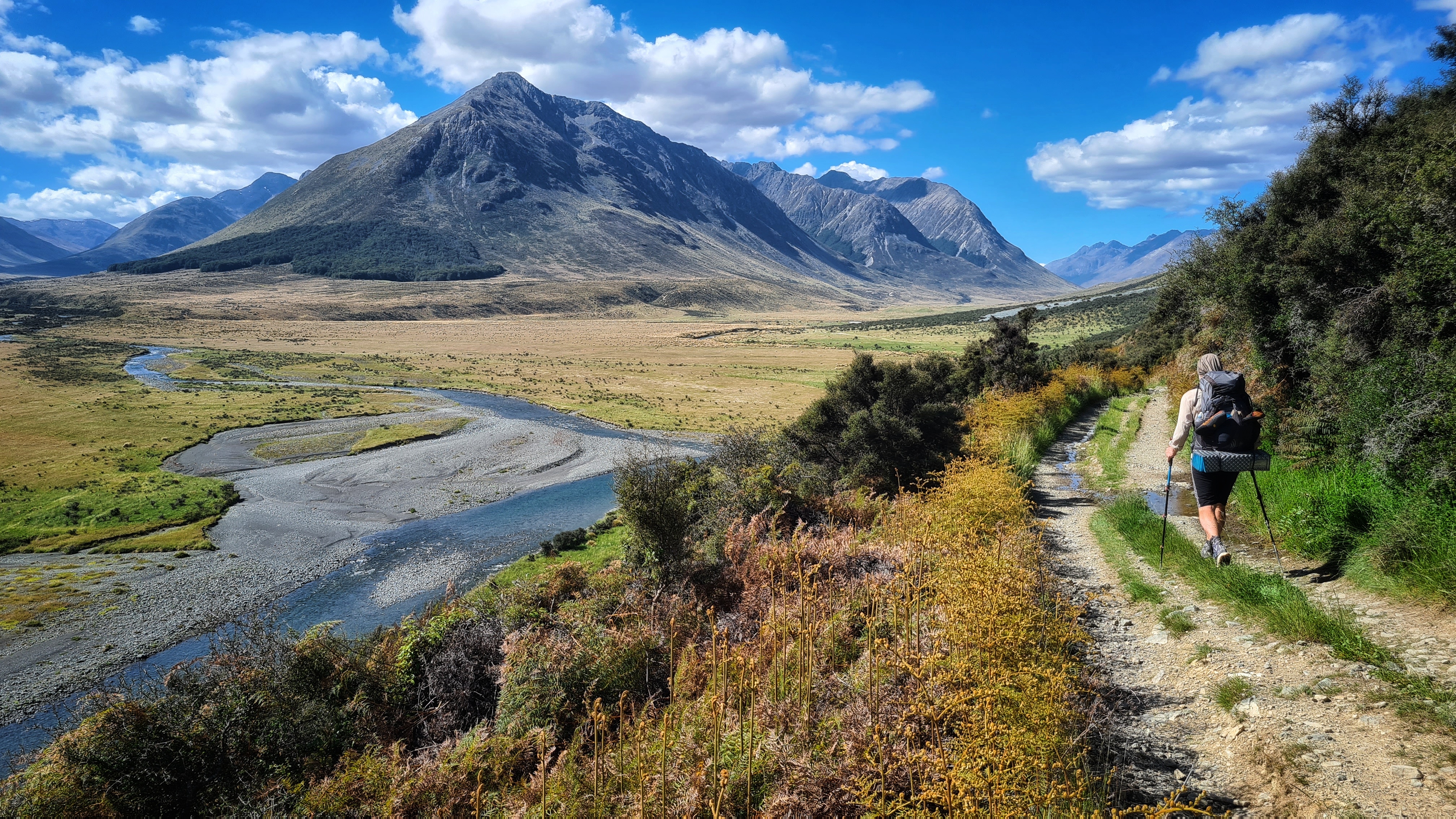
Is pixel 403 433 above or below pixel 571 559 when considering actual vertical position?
above

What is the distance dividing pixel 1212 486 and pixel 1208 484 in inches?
1.7

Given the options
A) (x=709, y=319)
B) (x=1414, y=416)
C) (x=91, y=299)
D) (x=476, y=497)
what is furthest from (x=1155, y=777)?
(x=91, y=299)

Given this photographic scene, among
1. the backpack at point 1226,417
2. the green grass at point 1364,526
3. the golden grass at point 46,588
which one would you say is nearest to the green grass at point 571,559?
the golden grass at point 46,588

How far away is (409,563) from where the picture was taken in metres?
21.0

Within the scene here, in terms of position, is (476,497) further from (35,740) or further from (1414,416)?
(1414,416)

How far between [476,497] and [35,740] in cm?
1607

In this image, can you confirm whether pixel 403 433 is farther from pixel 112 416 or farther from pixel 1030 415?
pixel 1030 415

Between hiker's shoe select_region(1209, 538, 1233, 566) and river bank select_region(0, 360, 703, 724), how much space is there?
1396 centimetres

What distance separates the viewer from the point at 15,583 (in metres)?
19.1

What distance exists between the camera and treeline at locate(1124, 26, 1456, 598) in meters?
6.30

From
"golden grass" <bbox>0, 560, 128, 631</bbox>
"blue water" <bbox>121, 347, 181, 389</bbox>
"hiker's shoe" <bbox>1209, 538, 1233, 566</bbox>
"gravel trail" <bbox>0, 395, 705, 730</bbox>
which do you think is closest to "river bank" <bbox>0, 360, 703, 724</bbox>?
"gravel trail" <bbox>0, 395, 705, 730</bbox>

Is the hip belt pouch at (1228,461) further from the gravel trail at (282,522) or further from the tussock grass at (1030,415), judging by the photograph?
the gravel trail at (282,522)

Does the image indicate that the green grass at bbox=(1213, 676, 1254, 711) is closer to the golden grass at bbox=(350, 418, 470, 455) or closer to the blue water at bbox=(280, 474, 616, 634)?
the blue water at bbox=(280, 474, 616, 634)

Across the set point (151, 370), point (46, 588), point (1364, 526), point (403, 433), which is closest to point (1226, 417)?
point (1364, 526)
